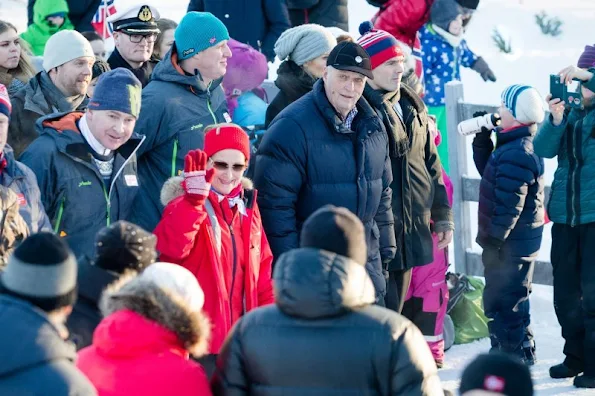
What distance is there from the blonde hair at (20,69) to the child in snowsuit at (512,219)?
3.07 metres

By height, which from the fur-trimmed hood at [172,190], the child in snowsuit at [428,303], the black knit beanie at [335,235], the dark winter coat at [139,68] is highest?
the black knit beanie at [335,235]

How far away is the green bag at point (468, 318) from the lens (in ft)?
27.9

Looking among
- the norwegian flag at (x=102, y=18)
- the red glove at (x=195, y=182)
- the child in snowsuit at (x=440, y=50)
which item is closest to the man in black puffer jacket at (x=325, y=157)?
the red glove at (x=195, y=182)

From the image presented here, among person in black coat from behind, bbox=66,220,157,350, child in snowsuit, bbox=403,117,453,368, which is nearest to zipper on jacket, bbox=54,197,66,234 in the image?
person in black coat from behind, bbox=66,220,157,350

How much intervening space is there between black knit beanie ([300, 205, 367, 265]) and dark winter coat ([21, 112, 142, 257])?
73.3 inches

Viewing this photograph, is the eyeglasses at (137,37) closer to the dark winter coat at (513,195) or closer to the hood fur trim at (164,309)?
the dark winter coat at (513,195)

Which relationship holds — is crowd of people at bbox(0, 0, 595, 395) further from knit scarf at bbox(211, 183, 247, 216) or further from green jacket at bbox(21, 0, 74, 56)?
green jacket at bbox(21, 0, 74, 56)

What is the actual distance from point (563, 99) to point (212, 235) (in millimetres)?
2890

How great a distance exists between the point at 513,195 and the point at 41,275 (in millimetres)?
4495

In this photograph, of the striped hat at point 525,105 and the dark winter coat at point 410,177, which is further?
the striped hat at point 525,105

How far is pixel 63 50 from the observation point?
22.5ft

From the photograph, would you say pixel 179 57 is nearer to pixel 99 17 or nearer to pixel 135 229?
pixel 135 229

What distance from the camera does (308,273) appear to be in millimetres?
3768

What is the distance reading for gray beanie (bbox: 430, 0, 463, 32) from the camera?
11.8 metres
